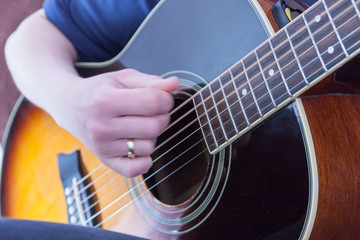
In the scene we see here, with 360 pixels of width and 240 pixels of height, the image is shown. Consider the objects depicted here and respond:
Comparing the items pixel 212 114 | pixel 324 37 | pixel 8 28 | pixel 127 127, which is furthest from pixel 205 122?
pixel 8 28

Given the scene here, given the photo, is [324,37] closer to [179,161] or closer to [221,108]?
[221,108]

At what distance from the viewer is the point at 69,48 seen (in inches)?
34.6

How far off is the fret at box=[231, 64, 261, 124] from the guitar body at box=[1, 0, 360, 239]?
2 cm

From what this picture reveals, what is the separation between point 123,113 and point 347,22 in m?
0.34

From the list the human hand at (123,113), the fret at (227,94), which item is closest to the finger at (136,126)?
the human hand at (123,113)

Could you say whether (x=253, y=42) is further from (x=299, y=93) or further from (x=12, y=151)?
(x=12, y=151)

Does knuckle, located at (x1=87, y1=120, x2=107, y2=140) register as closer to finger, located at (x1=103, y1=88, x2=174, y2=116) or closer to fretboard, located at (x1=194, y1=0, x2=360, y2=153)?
finger, located at (x1=103, y1=88, x2=174, y2=116)

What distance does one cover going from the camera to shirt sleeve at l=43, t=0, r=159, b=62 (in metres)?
0.83

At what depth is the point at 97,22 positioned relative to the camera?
86cm

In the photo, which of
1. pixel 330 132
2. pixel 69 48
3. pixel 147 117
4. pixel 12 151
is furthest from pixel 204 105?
pixel 12 151

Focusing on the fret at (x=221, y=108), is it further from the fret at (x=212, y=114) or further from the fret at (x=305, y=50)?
the fret at (x=305, y=50)

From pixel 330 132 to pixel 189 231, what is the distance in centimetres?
28

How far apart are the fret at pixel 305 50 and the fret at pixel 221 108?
0.44 feet

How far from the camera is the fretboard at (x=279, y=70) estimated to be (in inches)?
17.5
